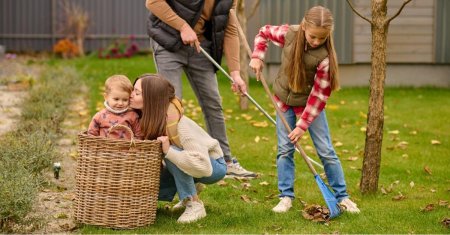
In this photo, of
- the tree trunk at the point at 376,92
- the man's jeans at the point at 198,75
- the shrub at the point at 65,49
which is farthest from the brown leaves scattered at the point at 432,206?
the shrub at the point at 65,49

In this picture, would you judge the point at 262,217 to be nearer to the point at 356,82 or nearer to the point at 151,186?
the point at 151,186

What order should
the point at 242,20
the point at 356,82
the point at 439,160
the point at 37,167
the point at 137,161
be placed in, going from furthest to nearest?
the point at 356,82
the point at 242,20
the point at 439,160
the point at 37,167
the point at 137,161

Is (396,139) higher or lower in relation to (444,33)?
lower

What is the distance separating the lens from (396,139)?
8.59m

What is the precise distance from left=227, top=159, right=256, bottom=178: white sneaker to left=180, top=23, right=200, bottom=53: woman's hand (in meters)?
1.12

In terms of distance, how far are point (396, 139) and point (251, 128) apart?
144cm

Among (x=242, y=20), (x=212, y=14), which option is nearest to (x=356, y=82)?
(x=242, y=20)

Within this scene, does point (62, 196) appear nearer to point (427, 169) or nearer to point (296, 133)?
point (296, 133)

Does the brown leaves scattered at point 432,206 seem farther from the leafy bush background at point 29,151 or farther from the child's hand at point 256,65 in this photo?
the leafy bush background at point 29,151

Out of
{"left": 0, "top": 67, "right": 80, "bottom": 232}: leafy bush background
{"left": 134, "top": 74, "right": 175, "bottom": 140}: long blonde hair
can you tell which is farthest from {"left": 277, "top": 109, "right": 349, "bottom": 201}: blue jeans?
{"left": 0, "top": 67, "right": 80, "bottom": 232}: leafy bush background

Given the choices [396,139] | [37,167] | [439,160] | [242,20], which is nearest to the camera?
[37,167]

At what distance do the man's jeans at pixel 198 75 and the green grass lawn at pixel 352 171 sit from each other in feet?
1.51

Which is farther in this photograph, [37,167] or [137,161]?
[37,167]

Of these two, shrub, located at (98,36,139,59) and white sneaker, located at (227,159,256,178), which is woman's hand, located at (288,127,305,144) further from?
shrub, located at (98,36,139,59)
